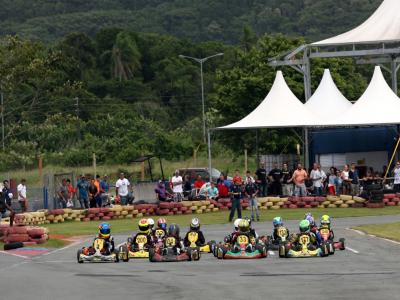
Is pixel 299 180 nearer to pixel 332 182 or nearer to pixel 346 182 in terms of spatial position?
pixel 332 182

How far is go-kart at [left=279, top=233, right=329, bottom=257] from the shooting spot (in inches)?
923

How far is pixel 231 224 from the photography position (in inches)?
1404

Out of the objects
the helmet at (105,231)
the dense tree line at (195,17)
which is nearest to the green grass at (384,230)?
the helmet at (105,231)

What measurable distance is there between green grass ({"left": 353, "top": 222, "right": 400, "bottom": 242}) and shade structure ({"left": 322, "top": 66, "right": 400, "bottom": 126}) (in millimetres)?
10549

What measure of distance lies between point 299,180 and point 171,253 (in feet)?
59.8

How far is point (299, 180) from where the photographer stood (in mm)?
41531

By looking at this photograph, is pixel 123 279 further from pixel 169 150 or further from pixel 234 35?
pixel 234 35

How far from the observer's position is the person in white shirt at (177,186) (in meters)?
41.8

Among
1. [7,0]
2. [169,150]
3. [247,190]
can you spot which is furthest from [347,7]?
[247,190]

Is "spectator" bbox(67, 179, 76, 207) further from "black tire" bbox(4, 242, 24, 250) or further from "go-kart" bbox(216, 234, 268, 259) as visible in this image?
"go-kart" bbox(216, 234, 268, 259)

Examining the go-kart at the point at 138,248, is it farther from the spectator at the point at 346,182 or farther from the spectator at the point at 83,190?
the spectator at the point at 346,182

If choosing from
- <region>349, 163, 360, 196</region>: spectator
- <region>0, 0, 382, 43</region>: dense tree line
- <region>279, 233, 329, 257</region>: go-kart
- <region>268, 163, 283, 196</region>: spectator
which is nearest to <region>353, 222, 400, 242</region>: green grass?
<region>279, 233, 329, 257</region>: go-kart

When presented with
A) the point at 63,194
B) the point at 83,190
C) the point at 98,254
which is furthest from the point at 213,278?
the point at 63,194

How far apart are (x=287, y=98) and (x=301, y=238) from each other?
75.8ft
